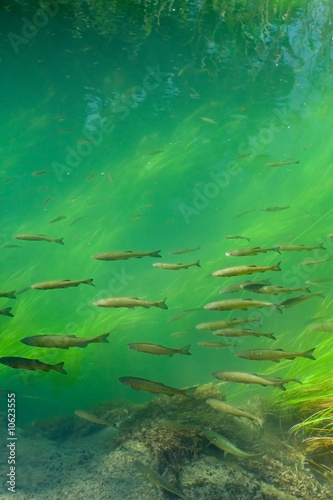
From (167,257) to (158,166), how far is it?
511cm

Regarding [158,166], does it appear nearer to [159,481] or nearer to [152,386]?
[152,386]

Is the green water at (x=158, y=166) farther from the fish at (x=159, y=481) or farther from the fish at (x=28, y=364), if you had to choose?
the fish at (x=28, y=364)

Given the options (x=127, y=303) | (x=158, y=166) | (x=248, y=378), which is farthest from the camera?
(x=158, y=166)

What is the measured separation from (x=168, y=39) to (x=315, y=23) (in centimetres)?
613

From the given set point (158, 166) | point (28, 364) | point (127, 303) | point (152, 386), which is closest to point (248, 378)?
point (152, 386)

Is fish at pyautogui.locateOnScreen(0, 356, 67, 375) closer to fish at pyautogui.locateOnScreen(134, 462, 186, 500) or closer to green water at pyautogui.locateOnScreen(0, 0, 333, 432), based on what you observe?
fish at pyautogui.locateOnScreen(134, 462, 186, 500)

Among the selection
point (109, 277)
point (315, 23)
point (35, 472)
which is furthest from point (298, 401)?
point (315, 23)

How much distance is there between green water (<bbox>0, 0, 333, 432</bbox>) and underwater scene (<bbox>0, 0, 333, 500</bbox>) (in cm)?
7

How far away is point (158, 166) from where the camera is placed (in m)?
15.5

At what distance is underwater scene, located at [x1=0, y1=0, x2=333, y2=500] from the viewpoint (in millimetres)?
3797

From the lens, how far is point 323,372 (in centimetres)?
488

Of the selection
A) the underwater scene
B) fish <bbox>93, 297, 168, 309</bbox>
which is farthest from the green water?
fish <bbox>93, 297, 168, 309</bbox>

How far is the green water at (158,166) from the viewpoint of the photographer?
317 inches

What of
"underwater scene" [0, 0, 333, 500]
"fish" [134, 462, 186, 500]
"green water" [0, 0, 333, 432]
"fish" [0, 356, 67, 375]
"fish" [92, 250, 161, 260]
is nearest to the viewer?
"fish" [134, 462, 186, 500]
